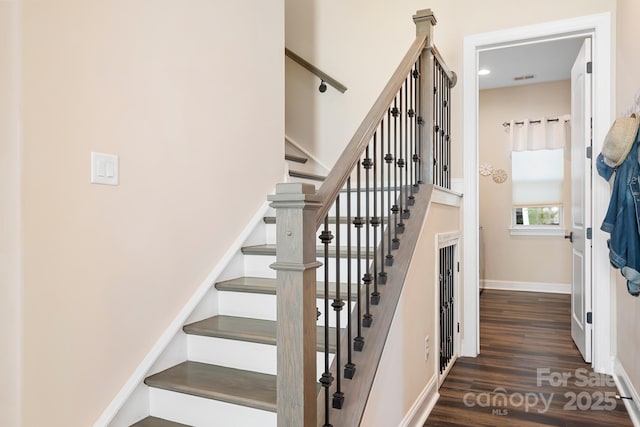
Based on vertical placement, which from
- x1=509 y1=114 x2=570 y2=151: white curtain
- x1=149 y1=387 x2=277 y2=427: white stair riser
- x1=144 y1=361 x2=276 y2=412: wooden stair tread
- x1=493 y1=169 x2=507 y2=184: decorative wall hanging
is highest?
x1=509 y1=114 x2=570 y2=151: white curtain

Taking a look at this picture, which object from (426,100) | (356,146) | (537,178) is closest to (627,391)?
(426,100)

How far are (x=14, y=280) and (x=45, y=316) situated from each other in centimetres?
17

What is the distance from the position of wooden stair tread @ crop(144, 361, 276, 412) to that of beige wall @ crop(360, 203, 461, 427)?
17.3 inches

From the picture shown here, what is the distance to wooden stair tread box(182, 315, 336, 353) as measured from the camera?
2.01 m

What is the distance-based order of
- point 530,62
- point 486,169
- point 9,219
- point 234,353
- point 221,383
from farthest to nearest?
point 486,169
point 530,62
point 234,353
point 221,383
point 9,219

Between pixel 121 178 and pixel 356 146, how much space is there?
40.0 inches

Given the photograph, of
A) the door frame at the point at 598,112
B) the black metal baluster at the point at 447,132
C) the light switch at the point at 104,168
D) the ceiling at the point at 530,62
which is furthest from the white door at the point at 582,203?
the light switch at the point at 104,168

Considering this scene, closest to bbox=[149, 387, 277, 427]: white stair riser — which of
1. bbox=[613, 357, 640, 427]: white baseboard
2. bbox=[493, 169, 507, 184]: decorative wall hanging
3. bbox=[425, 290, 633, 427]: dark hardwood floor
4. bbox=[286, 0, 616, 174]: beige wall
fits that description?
bbox=[425, 290, 633, 427]: dark hardwood floor

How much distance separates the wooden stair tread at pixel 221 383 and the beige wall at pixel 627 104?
1.94m

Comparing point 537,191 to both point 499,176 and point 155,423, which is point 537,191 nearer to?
point 499,176

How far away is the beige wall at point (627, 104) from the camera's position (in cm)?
239

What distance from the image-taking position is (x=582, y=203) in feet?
10.9

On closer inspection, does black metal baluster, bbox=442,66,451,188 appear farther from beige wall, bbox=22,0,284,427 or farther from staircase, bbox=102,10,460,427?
beige wall, bbox=22,0,284,427

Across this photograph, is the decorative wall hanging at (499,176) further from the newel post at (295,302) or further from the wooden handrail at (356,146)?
the newel post at (295,302)
